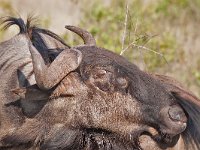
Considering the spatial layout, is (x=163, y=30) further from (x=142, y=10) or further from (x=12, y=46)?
(x=12, y=46)

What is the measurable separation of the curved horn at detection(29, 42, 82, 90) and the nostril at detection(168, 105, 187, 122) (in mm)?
844

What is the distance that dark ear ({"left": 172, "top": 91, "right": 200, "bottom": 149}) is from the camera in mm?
7098

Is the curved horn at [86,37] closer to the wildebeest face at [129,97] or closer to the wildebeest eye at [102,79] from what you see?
the wildebeest face at [129,97]

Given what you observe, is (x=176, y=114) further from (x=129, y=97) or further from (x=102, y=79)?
(x=102, y=79)

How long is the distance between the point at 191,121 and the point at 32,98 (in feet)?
4.28

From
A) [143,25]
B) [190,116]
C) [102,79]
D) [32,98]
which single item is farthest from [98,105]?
[143,25]

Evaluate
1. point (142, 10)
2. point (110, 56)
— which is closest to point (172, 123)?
point (110, 56)

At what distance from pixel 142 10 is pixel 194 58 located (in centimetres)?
129

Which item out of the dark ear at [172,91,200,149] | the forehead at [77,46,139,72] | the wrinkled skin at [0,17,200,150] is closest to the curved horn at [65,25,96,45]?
the wrinkled skin at [0,17,200,150]

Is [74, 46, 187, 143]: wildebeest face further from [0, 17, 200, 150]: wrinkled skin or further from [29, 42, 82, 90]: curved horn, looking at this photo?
[29, 42, 82, 90]: curved horn

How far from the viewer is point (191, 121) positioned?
709 cm

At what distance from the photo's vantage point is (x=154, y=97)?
22.7 ft

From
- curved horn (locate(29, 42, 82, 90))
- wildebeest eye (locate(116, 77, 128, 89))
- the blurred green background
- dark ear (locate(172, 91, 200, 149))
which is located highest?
the blurred green background

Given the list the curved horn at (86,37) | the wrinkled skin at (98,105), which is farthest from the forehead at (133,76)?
the curved horn at (86,37)
